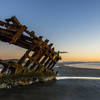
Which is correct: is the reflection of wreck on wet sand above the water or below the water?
above

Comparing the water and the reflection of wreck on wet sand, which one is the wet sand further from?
the reflection of wreck on wet sand

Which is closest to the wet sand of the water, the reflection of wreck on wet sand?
the water

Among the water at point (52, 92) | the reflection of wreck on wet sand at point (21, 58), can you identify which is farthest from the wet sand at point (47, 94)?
the reflection of wreck on wet sand at point (21, 58)

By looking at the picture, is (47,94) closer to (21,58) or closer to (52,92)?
(52,92)

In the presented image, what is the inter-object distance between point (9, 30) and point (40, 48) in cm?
314

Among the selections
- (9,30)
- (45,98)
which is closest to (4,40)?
(9,30)

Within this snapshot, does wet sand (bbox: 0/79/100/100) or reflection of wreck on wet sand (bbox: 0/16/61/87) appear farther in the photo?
reflection of wreck on wet sand (bbox: 0/16/61/87)

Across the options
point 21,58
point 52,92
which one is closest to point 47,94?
point 52,92

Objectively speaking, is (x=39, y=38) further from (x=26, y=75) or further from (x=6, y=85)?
(x=6, y=85)

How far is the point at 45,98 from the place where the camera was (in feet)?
20.4

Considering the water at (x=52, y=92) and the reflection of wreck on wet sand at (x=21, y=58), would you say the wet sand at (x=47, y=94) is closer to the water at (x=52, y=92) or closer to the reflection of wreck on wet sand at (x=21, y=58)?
the water at (x=52, y=92)

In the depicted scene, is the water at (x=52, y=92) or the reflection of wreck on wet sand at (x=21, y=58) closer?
the water at (x=52, y=92)

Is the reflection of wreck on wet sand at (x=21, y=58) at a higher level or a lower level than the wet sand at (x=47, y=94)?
higher

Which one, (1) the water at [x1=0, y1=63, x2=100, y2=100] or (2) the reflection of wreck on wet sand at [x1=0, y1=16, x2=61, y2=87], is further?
(2) the reflection of wreck on wet sand at [x1=0, y1=16, x2=61, y2=87]
